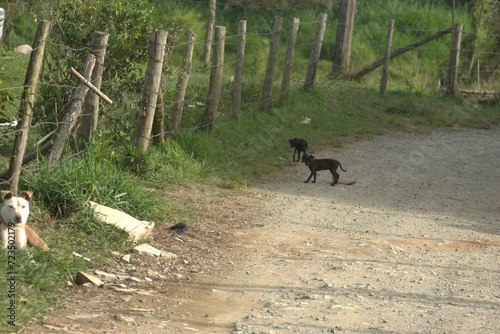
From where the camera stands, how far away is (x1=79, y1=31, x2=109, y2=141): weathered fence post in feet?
32.3

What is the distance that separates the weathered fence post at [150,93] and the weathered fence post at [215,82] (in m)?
2.66

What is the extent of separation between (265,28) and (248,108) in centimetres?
1037

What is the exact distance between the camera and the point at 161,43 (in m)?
11.2

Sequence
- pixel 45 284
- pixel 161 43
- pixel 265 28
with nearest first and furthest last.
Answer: pixel 45 284
pixel 161 43
pixel 265 28

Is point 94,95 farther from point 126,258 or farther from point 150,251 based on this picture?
point 126,258

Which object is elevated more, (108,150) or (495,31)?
(495,31)

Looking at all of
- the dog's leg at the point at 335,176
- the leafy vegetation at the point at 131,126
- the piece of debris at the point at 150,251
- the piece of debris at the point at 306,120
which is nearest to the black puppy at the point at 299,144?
the leafy vegetation at the point at 131,126

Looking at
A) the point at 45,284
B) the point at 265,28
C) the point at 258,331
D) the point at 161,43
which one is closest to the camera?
the point at 258,331

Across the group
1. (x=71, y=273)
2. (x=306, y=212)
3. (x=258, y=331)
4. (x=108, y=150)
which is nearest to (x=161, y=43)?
(x=108, y=150)

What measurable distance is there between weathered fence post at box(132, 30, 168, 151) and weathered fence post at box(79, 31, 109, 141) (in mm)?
1106

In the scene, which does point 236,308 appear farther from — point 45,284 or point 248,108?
point 248,108

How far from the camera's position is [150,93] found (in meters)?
11.3

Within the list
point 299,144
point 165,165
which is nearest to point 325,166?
point 299,144

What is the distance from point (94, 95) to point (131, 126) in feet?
6.03
